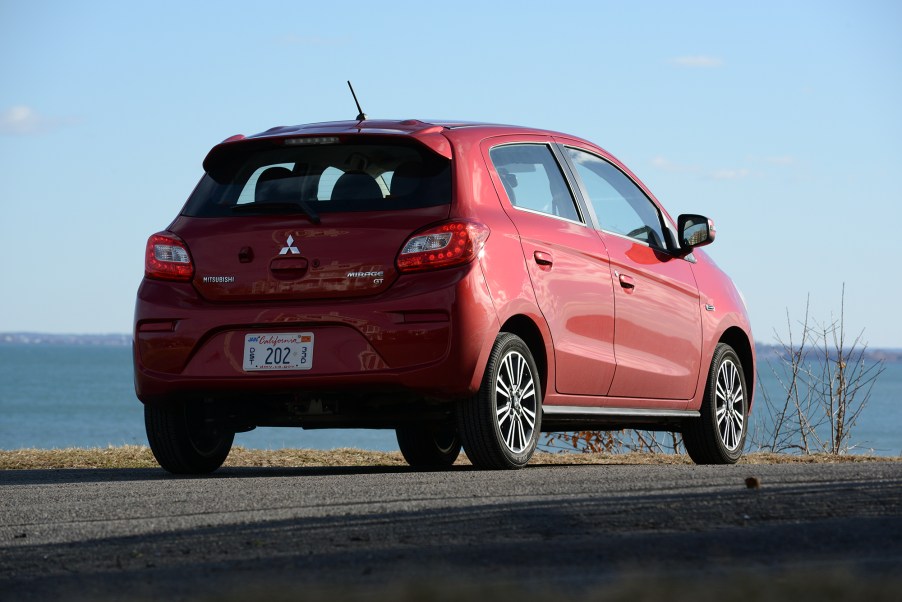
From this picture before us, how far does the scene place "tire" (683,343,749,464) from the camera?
9477mm

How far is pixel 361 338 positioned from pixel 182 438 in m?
1.42

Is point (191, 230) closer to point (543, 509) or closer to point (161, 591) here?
Result: point (543, 509)

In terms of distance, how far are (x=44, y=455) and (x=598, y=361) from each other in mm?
4567

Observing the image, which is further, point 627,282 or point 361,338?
point 627,282

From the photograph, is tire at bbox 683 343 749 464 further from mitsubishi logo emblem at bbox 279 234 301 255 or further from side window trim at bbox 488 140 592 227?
mitsubishi logo emblem at bbox 279 234 301 255

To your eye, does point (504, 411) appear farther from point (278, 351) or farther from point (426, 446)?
point (426, 446)

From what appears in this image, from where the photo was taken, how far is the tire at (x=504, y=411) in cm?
737

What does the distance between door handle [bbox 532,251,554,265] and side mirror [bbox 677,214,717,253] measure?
1.78 metres

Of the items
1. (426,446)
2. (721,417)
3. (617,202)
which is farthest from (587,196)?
(426,446)

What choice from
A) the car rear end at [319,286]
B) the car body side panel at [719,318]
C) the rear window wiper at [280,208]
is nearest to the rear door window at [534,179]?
the car rear end at [319,286]

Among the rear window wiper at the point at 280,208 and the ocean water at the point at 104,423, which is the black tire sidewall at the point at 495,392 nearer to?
the rear window wiper at the point at 280,208

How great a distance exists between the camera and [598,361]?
829cm

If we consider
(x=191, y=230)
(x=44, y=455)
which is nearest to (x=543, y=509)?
(x=191, y=230)

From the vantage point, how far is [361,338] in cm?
724
